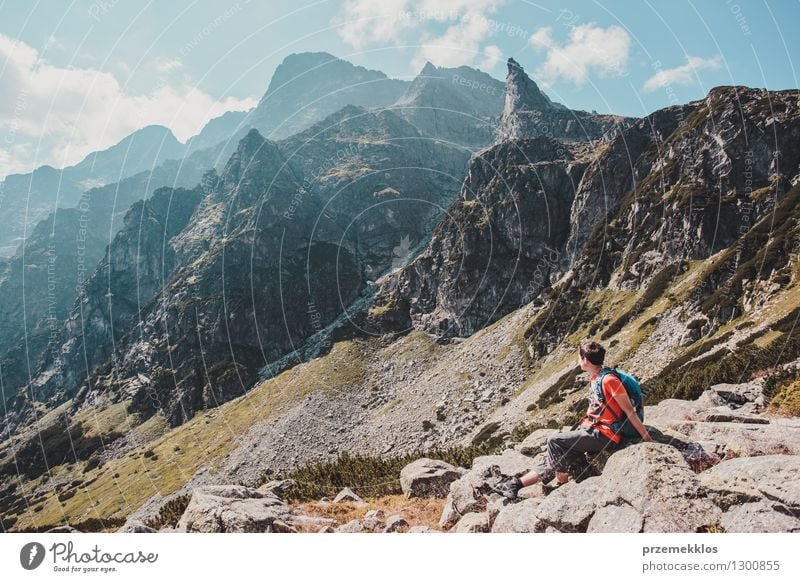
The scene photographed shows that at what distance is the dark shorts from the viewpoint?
1150cm

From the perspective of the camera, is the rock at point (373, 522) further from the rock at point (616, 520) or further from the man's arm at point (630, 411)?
the man's arm at point (630, 411)

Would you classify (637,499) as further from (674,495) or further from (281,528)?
(281,528)

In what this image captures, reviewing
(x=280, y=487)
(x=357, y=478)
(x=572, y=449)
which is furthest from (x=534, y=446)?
(x=280, y=487)

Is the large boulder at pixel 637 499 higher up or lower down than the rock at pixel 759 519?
higher up

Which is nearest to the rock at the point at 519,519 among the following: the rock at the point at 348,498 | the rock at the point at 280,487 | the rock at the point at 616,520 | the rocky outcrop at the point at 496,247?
the rock at the point at 616,520

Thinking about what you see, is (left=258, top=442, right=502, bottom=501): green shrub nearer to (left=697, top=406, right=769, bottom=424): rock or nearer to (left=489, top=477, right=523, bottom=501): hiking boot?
(left=489, top=477, right=523, bottom=501): hiking boot

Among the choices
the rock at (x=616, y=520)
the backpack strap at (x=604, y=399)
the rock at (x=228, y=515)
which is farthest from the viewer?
the rock at (x=228, y=515)

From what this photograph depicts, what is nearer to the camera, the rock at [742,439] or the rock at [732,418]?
the rock at [742,439]

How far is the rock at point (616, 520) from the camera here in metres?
9.29

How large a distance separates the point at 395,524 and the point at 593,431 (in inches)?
272

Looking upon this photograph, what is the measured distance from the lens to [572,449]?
38.2 feet

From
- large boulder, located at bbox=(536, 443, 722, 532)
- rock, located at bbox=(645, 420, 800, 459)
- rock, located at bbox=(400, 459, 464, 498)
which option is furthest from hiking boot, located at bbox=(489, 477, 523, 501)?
rock, located at bbox=(400, 459, 464, 498)

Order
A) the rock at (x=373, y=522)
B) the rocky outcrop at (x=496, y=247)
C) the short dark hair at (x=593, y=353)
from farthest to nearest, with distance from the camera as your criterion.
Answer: the rocky outcrop at (x=496, y=247) → the rock at (x=373, y=522) → the short dark hair at (x=593, y=353)

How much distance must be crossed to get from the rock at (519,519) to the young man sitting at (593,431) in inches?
38.3
